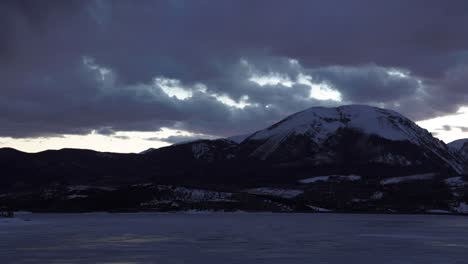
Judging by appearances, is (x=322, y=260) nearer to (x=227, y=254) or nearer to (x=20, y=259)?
(x=227, y=254)

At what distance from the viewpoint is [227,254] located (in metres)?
87.3

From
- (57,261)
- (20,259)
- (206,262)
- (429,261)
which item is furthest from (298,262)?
(20,259)

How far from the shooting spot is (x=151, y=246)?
100 metres

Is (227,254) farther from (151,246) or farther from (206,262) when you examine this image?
(151,246)

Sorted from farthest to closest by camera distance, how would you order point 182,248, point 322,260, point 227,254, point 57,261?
point 182,248, point 227,254, point 322,260, point 57,261

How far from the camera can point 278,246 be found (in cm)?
10138

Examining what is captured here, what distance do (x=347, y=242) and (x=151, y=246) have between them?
36606 mm

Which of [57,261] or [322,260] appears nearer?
[57,261]

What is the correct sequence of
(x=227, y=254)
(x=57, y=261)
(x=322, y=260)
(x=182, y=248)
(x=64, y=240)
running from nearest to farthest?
(x=57, y=261), (x=322, y=260), (x=227, y=254), (x=182, y=248), (x=64, y=240)

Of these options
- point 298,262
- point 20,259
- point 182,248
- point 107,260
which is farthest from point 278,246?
point 20,259

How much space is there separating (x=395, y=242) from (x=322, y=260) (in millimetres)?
41059

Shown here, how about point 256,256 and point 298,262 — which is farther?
point 256,256

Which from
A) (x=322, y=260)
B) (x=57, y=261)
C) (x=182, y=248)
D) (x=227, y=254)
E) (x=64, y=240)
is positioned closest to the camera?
(x=57, y=261)

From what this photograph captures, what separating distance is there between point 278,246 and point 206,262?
26.1 m
